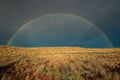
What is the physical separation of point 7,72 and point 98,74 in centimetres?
958

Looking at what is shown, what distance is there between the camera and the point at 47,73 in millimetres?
26031

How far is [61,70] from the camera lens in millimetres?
26812

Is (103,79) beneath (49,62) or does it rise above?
beneath

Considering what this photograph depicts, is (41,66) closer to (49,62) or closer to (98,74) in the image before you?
(49,62)

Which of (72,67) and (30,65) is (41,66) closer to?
(30,65)

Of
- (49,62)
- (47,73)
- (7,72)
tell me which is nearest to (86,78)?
(47,73)

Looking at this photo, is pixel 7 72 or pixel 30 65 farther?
pixel 30 65

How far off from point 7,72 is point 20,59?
14.7 ft

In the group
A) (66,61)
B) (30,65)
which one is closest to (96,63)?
(66,61)

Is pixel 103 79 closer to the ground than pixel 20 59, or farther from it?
closer to the ground

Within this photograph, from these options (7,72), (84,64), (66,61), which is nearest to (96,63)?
(84,64)

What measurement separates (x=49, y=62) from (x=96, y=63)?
18.5 feet

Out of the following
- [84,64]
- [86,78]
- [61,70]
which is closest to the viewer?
[86,78]

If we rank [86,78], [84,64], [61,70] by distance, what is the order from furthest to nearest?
[84,64] → [61,70] → [86,78]
